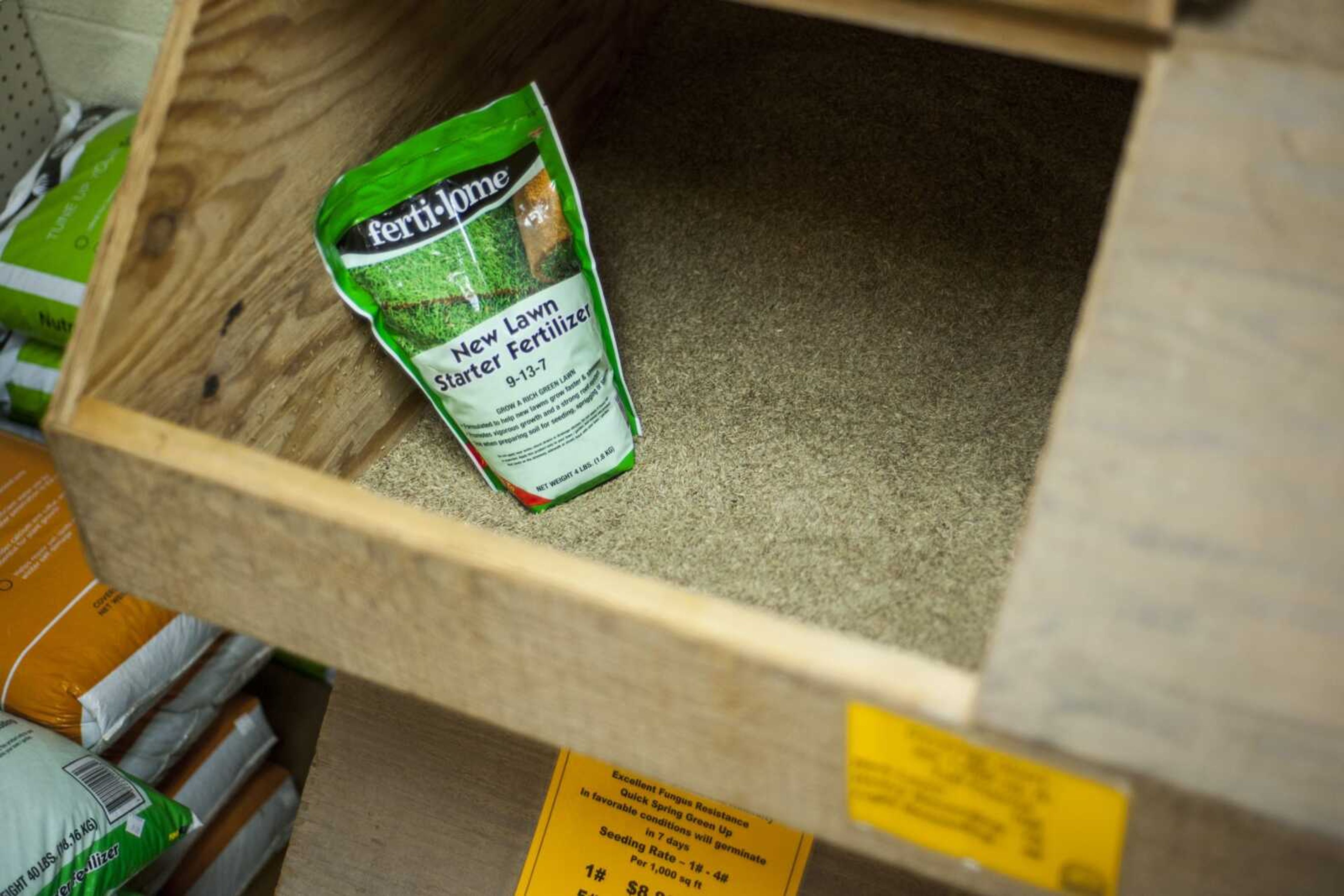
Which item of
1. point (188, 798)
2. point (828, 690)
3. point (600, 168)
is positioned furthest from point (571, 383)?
point (188, 798)

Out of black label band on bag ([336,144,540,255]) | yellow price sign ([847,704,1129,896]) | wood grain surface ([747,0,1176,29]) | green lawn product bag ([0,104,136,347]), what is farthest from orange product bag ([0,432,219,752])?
wood grain surface ([747,0,1176,29])

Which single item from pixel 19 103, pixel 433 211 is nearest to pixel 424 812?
pixel 433 211

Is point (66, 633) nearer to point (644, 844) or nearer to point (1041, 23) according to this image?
point (644, 844)

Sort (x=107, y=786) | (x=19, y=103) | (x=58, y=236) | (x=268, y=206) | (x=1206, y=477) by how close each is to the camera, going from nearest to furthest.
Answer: (x=1206, y=477), (x=268, y=206), (x=107, y=786), (x=58, y=236), (x=19, y=103)

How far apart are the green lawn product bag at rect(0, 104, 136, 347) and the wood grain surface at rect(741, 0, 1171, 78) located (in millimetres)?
996

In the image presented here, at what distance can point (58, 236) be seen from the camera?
1.32 m

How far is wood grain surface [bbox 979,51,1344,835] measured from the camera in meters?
0.49

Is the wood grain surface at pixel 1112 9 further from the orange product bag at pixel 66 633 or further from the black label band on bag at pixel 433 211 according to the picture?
the orange product bag at pixel 66 633

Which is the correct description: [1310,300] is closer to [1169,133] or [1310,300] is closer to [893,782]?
[1169,133]

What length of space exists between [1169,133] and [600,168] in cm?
78

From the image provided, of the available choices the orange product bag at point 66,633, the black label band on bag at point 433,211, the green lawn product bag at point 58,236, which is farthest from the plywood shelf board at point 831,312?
the green lawn product bag at point 58,236

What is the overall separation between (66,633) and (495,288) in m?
0.65

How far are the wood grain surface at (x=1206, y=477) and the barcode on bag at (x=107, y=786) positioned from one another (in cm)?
97

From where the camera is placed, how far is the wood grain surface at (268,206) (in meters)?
0.71
